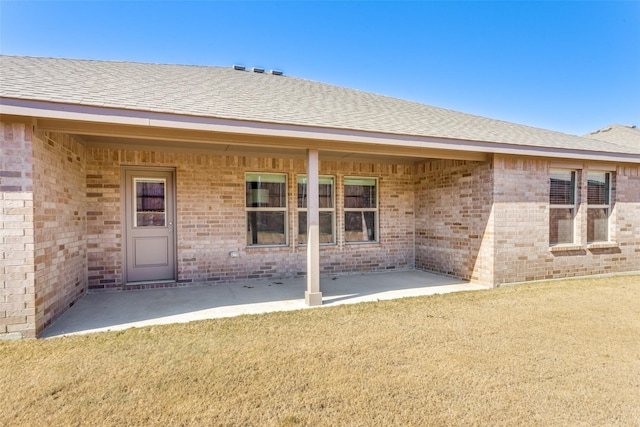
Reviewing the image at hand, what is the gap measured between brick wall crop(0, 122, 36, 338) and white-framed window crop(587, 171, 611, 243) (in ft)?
34.4

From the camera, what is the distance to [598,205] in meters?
7.85

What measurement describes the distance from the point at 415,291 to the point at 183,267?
467 centimetres

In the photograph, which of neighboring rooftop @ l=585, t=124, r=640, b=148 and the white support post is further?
neighboring rooftop @ l=585, t=124, r=640, b=148

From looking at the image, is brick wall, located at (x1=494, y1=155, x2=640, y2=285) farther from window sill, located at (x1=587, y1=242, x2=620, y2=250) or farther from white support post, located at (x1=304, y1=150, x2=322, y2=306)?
white support post, located at (x1=304, y1=150, x2=322, y2=306)

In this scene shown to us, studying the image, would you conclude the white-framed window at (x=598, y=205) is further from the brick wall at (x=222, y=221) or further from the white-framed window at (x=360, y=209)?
the white-framed window at (x=360, y=209)

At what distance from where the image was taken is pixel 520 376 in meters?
3.05

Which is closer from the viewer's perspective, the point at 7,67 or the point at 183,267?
the point at 7,67

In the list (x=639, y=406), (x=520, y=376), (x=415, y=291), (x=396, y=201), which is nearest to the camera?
(x=639, y=406)

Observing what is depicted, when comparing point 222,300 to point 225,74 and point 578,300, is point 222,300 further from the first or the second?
point 578,300

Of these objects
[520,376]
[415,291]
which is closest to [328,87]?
[415,291]

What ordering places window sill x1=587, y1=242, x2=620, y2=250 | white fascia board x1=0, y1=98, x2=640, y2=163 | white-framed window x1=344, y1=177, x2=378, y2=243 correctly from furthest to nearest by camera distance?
white-framed window x1=344, y1=177, x2=378, y2=243 → window sill x1=587, y1=242, x2=620, y2=250 → white fascia board x1=0, y1=98, x2=640, y2=163

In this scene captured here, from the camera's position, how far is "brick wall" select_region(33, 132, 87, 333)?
4168 millimetres

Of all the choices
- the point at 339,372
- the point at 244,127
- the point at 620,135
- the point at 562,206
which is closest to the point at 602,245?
the point at 562,206

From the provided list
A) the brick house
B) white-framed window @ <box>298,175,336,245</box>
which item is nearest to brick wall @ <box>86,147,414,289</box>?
the brick house
